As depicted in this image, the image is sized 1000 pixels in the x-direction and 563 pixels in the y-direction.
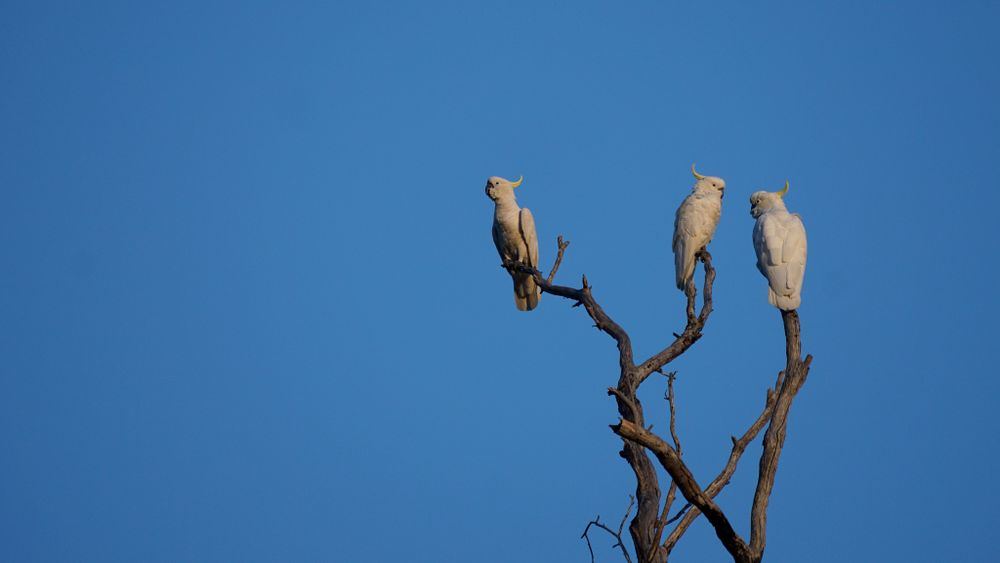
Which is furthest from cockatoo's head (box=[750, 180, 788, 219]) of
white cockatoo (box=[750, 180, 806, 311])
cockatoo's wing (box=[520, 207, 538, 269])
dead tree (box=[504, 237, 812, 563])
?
cockatoo's wing (box=[520, 207, 538, 269])

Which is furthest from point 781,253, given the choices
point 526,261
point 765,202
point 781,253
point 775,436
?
point 526,261

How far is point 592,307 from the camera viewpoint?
691 centimetres

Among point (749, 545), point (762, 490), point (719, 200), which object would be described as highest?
point (719, 200)

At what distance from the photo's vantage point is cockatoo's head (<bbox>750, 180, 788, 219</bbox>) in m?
7.64

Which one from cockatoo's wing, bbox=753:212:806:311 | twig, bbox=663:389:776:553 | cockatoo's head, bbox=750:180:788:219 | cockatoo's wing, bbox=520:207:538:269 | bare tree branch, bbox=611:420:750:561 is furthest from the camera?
cockatoo's wing, bbox=520:207:538:269

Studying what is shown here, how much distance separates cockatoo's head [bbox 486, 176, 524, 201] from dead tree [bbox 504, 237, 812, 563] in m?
3.13

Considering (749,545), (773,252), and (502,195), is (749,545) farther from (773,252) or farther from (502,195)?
(502,195)

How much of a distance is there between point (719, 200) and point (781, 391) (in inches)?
103

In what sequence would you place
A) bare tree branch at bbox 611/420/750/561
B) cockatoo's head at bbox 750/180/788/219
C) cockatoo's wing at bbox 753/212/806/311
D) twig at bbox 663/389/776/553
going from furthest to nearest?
cockatoo's head at bbox 750/180/788/219
cockatoo's wing at bbox 753/212/806/311
twig at bbox 663/389/776/553
bare tree branch at bbox 611/420/750/561

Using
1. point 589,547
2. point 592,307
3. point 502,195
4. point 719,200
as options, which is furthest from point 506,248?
point 589,547

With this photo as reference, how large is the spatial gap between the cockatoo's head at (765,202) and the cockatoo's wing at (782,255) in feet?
0.85

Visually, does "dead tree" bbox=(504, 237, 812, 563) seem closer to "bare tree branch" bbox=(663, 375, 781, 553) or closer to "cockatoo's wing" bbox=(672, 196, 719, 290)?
"bare tree branch" bbox=(663, 375, 781, 553)

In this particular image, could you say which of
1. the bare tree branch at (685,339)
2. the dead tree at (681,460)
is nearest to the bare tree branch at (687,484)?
the dead tree at (681,460)

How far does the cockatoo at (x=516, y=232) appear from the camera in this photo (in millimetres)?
9602
